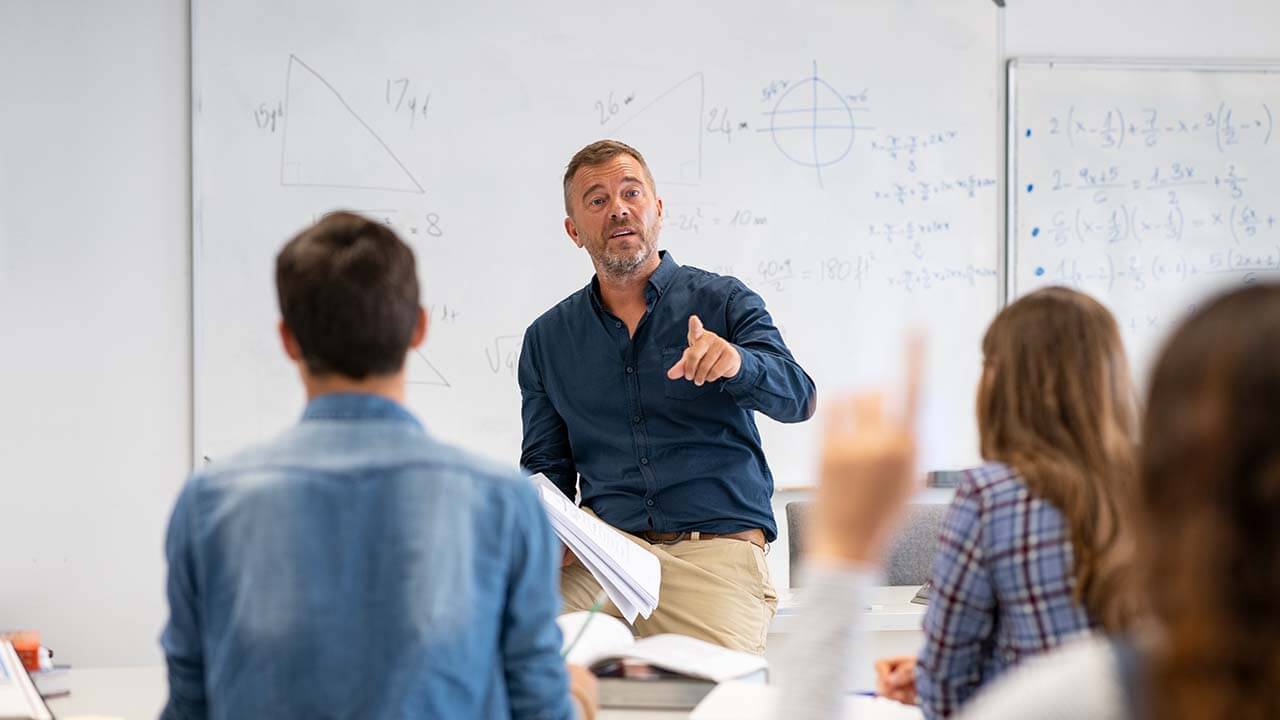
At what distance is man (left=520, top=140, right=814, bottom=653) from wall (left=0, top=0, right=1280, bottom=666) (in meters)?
1.34

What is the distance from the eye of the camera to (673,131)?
3.64 metres


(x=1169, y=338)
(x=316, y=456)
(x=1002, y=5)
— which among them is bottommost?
(x=316, y=456)

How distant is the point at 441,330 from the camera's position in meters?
3.57

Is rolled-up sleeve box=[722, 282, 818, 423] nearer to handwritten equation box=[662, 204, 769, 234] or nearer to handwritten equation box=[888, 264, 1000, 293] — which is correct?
handwritten equation box=[662, 204, 769, 234]

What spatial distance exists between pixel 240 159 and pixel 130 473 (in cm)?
93

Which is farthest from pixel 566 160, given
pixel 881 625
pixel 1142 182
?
pixel 1142 182

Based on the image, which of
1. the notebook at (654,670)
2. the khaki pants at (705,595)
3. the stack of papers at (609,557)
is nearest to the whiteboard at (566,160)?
the khaki pants at (705,595)

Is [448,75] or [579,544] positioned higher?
[448,75]

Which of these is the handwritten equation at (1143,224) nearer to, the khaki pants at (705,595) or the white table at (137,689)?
the white table at (137,689)

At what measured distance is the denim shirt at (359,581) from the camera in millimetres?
1091

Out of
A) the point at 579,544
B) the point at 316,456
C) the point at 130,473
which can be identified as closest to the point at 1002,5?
the point at 579,544

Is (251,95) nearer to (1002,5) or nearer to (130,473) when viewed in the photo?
(130,473)

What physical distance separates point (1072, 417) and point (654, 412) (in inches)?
51.7

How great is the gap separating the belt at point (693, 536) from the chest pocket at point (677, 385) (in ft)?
0.91
